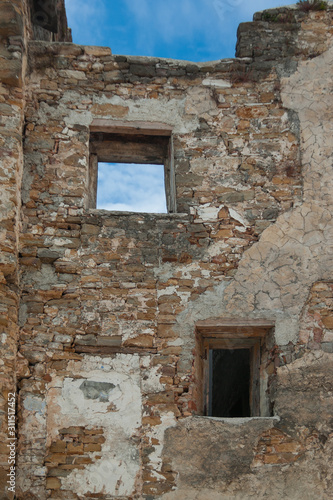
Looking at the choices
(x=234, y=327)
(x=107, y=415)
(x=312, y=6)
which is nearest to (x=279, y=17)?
(x=312, y=6)

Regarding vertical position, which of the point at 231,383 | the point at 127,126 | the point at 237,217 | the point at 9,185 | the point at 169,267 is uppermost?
the point at 127,126

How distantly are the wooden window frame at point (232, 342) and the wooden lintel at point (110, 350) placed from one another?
0.54 m

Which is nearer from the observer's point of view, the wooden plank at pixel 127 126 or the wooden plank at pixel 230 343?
the wooden plank at pixel 230 343

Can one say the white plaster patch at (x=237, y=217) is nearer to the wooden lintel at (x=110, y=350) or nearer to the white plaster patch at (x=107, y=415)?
the wooden lintel at (x=110, y=350)

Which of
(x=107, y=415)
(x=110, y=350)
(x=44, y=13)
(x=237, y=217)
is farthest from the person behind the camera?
(x=44, y=13)

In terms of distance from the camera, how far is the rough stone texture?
4648mm

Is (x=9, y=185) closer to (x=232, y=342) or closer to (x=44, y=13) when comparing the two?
(x=44, y=13)

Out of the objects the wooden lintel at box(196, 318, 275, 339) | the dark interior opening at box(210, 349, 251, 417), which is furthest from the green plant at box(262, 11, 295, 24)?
the dark interior opening at box(210, 349, 251, 417)

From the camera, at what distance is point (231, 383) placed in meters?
9.38

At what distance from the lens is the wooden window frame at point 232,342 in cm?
507

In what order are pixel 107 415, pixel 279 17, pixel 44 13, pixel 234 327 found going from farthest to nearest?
1. pixel 44 13
2. pixel 279 17
3. pixel 234 327
4. pixel 107 415

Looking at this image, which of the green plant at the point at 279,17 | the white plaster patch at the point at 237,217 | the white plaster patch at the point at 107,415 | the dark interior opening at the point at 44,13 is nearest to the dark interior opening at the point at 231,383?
the white plaster patch at the point at 237,217

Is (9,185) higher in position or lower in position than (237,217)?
higher

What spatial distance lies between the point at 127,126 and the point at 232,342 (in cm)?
249
